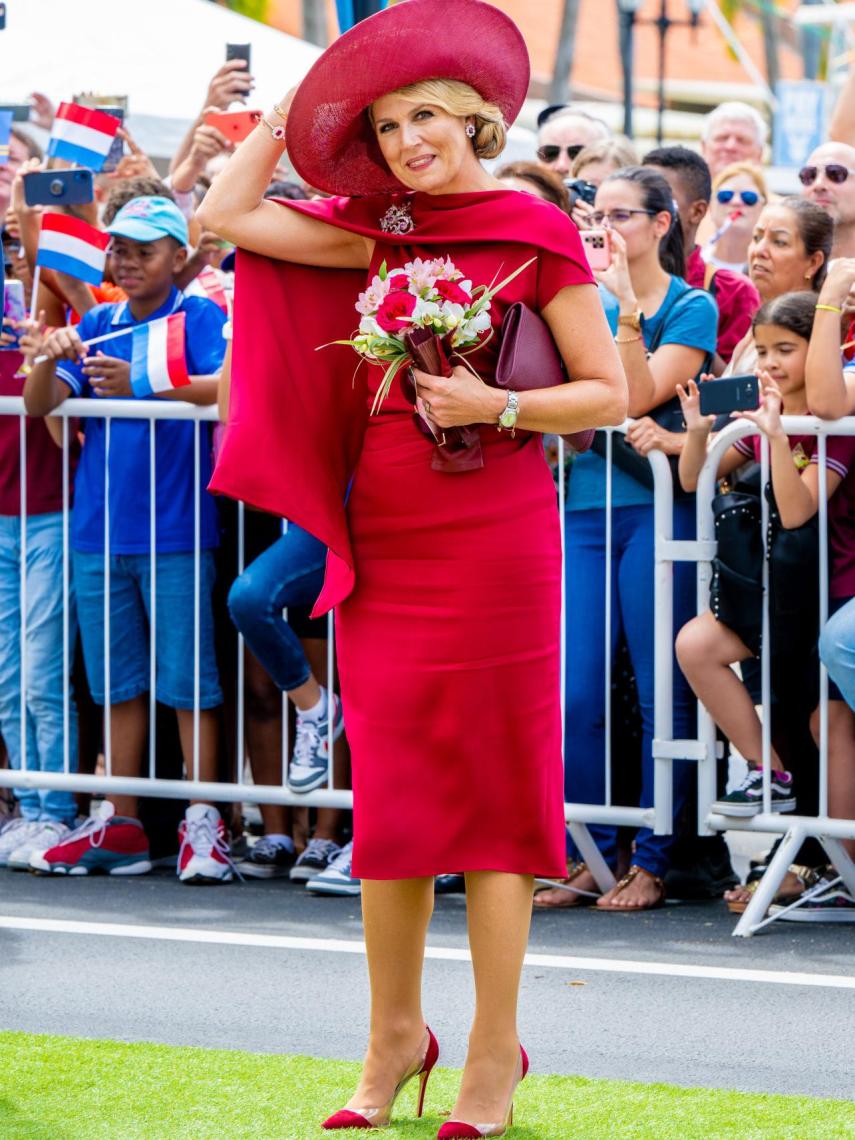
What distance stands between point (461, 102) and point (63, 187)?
10.6 ft

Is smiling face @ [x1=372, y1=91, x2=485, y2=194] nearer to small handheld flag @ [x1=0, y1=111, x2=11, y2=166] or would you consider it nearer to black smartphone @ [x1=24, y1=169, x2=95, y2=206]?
black smartphone @ [x1=24, y1=169, x2=95, y2=206]

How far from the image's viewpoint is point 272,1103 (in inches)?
161

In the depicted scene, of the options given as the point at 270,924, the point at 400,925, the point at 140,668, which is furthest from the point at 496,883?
the point at 140,668

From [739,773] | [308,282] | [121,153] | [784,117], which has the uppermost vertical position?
[784,117]

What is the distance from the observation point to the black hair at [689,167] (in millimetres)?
7000

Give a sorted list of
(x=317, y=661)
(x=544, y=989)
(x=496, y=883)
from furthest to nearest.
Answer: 1. (x=317, y=661)
2. (x=544, y=989)
3. (x=496, y=883)

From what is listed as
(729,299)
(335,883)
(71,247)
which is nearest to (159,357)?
(71,247)

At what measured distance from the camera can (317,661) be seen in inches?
261

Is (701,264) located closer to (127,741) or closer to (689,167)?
(689,167)

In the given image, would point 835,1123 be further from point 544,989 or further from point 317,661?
point 317,661

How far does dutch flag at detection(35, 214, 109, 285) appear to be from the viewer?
675cm

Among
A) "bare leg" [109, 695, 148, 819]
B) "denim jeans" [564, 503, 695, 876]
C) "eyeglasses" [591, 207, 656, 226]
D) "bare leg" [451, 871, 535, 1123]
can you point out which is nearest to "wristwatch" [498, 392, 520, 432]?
"bare leg" [451, 871, 535, 1123]

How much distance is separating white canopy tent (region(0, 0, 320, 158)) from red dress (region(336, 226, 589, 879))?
6.84m

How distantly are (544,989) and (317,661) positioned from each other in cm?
182
